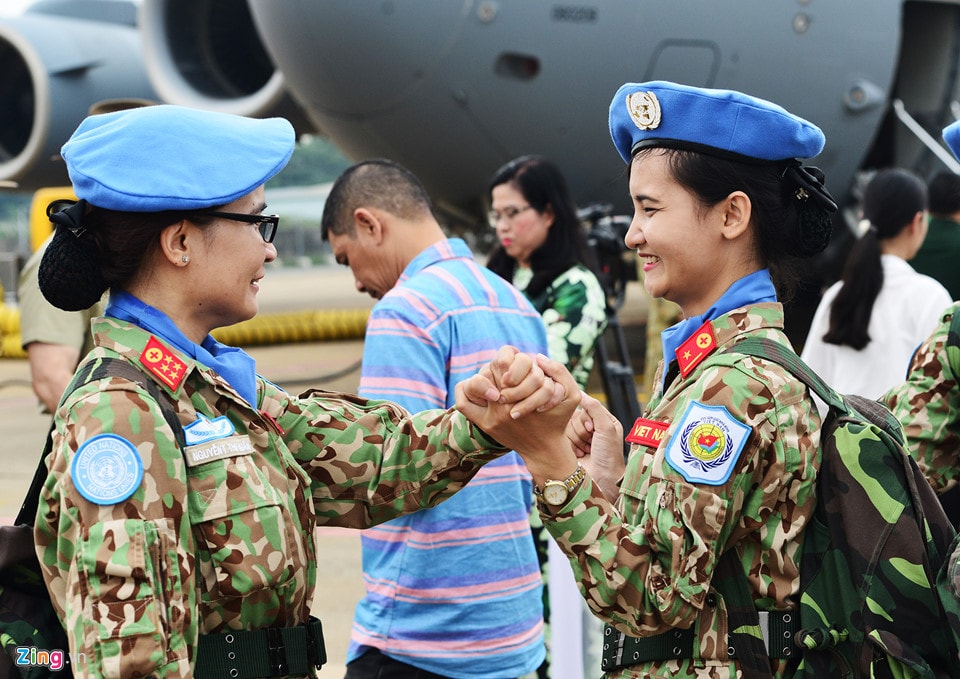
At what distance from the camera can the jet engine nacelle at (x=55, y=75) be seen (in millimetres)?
11484

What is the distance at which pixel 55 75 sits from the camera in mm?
11734

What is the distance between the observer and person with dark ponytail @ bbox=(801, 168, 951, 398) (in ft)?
13.6

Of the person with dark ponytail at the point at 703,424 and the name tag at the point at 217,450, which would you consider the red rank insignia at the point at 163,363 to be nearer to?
the name tag at the point at 217,450

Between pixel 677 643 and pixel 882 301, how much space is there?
2.87 meters

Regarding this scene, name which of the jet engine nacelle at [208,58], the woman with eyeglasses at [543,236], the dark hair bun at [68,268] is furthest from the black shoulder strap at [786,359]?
the jet engine nacelle at [208,58]

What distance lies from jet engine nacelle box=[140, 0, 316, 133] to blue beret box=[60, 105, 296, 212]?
27.8 feet

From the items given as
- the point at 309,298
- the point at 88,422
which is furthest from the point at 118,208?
the point at 309,298

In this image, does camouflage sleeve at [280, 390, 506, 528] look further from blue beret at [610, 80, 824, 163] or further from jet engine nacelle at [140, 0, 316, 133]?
jet engine nacelle at [140, 0, 316, 133]

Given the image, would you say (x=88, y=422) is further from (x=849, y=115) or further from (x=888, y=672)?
(x=849, y=115)

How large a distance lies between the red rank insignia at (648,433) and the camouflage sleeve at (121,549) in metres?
0.68

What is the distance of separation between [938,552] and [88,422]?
4.09 feet

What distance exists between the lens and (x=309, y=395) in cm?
209

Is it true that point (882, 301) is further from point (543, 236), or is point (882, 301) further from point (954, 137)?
point (954, 137)

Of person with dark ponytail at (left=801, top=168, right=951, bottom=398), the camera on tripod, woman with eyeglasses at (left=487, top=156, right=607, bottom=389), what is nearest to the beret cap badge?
woman with eyeglasses at (left=487, top=156, right=607, bottom=389)
